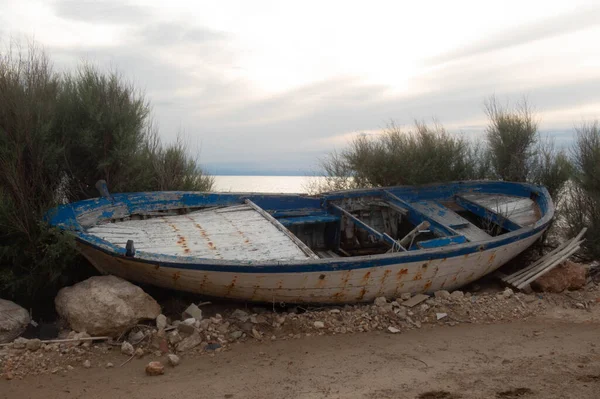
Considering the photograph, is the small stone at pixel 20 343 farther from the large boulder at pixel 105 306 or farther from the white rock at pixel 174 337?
the white rock at pixel 174 337

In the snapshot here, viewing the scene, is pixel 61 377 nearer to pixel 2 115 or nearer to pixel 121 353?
pixel 121 353

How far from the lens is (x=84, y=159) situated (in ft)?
23.1

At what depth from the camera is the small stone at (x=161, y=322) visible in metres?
5.15

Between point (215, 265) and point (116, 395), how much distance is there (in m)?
1.55

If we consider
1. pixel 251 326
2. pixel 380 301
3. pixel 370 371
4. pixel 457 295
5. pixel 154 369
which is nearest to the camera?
pixel 154 369

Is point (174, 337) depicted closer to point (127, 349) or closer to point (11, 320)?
point (127, 349)

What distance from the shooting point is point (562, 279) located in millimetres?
7219

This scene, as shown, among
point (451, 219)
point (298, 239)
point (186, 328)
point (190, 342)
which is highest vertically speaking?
point (451, 219)

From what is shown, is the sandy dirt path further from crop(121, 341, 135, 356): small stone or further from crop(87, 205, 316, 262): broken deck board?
crop(87, 205, 316, 262): broken deck board

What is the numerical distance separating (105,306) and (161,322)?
1.90ft

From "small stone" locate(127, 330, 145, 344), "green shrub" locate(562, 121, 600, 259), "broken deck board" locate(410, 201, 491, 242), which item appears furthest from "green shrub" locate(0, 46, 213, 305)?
"green shrub" locate(562, 121, 600, 259)

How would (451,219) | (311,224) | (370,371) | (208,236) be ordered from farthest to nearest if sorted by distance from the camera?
(451,219), (311,224), (208,236), (370,371)

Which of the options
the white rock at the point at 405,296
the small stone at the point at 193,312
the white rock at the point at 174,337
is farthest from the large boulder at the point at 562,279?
the white rock at the point at 174,337

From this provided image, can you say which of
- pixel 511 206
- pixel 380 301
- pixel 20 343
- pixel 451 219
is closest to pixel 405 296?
pixel 380 301
